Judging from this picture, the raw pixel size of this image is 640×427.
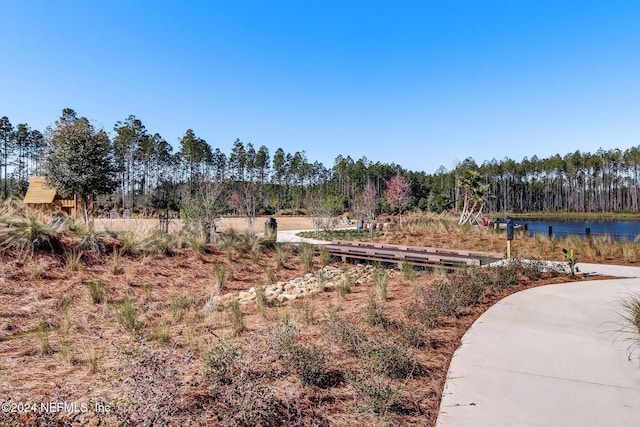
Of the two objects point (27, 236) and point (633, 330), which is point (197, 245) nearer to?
point (27, 236)

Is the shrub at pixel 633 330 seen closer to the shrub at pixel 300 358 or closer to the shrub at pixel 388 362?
the shrub at pixel 388 362

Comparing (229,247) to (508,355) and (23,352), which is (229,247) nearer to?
(23,352)

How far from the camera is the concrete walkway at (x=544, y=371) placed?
2.37 metres

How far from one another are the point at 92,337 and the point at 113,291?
7.56 feet

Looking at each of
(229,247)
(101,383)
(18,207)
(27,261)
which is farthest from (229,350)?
(18,207)

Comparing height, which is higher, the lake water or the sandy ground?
the sandy ground

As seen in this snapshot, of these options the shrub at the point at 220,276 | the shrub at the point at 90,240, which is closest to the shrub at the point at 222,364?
the shrub at the point at 220,276

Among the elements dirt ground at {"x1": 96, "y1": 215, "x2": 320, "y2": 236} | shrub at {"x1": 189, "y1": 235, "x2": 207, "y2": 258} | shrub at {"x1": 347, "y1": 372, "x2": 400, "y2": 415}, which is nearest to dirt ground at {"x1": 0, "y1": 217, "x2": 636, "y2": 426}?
shrub at {"x1": 347, "y1": 372, "x2": 400, "y2": 415}

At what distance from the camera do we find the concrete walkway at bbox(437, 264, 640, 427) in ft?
7.76

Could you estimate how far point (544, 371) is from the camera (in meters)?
3.04

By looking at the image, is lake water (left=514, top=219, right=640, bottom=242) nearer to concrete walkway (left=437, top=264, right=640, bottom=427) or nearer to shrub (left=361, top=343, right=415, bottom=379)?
concrete walkway (left=437, top=264, right=640, bottom=427)

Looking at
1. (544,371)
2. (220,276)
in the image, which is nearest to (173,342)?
(220,276)

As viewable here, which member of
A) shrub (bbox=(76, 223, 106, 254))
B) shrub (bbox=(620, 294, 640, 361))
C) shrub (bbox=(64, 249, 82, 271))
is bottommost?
shrub (bbox=(620, 294, 640, 361))

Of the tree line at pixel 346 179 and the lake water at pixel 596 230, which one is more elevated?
the tree line at pixel 346 179
